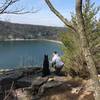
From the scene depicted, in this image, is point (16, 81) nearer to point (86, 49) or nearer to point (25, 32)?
point (86, 49)

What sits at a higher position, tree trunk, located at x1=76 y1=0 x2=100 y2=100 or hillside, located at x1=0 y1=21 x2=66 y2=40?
hillside, located at x1=0 y1=21 x2=66 y2=40

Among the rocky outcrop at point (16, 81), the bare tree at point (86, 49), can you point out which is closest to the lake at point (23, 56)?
the rocky outcrop at point (16, 81)

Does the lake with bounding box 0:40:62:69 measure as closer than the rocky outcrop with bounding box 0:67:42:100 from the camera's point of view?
No

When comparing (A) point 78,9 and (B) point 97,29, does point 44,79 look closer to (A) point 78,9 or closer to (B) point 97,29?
(B) point 97,29

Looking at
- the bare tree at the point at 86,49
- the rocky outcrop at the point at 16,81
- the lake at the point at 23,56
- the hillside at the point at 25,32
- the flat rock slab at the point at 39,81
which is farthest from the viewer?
the hillside at the point at 25,32

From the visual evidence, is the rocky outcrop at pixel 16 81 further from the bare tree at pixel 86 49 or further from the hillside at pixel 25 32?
the hillside at pixel 25 32

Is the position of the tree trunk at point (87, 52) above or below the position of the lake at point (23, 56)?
below

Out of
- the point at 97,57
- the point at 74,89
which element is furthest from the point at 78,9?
the point at 97,57

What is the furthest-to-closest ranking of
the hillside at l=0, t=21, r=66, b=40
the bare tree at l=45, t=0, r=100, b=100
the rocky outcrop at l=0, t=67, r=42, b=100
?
the hillside at l=0, t=21, r=66, b=40 < the rocky outcrop at l=0, t=67, r=42, b=100 < the bare tree at l=45, t=0, r=100, b=100

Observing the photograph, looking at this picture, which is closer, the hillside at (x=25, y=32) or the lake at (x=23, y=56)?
the lake at (x=23, y=56)

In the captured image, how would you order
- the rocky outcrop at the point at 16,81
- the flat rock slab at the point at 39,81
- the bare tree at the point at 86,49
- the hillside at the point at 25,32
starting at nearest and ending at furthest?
the bare tree at the point at 86,49 < the flat rock slab at the point at 39,81 < the rocky outcrop at the point at 16,81 < the hillside at the point at 25,32

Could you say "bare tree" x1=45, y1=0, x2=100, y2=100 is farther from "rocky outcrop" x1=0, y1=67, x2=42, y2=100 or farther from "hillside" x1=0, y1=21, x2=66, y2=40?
"hillside" x1=0, y1=21, x2=66, y2=40

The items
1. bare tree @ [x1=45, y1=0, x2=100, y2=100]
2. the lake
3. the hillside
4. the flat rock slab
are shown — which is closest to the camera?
bare tree @ [x1=45, y1=0, x2=100, y2=100]

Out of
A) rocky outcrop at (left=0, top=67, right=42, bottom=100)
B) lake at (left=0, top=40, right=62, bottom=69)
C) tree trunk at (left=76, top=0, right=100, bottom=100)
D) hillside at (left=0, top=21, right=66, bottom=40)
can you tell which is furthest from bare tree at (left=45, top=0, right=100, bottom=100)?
hillside at (left=0, top=21, right=66, bottom=40)
